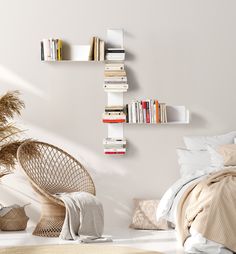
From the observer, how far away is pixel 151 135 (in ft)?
22.0

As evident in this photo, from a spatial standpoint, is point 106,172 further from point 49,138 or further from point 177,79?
point 177,79

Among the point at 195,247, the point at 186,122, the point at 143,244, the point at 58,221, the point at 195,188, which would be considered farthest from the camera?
the point at 186,122

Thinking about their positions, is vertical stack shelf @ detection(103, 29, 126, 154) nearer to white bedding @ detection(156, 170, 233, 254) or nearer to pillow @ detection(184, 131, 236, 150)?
pillow @ detection(184, 131, 236, 150)

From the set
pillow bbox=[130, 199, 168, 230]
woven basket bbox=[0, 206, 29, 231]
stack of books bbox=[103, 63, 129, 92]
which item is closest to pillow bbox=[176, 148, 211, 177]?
pillow bbox=[130, 199, 168, 230]

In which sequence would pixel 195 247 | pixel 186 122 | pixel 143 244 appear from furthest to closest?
pixel 186 122, pixel 143 244, pixel 195 247

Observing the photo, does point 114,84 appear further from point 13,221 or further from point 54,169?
point 13,221

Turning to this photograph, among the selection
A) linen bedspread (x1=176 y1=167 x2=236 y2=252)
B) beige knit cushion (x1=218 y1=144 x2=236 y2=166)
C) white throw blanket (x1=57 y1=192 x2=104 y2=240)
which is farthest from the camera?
beige knit cushion (x1=218 y1=144 x2=236 y2=166)

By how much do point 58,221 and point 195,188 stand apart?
4.94 feet

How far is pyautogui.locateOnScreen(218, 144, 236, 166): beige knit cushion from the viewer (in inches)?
233

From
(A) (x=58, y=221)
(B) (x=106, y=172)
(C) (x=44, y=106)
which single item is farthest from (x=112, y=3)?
(A) (x=58, y=221)

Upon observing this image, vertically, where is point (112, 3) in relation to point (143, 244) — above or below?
above

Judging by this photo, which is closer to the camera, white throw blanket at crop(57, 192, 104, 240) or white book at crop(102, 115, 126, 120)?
white throw blanket at crop(57, 192, 104, 240)

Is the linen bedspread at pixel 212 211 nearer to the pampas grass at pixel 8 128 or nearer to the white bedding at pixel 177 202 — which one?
the white bedding at pixel 177 202

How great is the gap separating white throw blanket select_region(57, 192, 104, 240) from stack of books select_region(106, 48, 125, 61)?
169 cm
